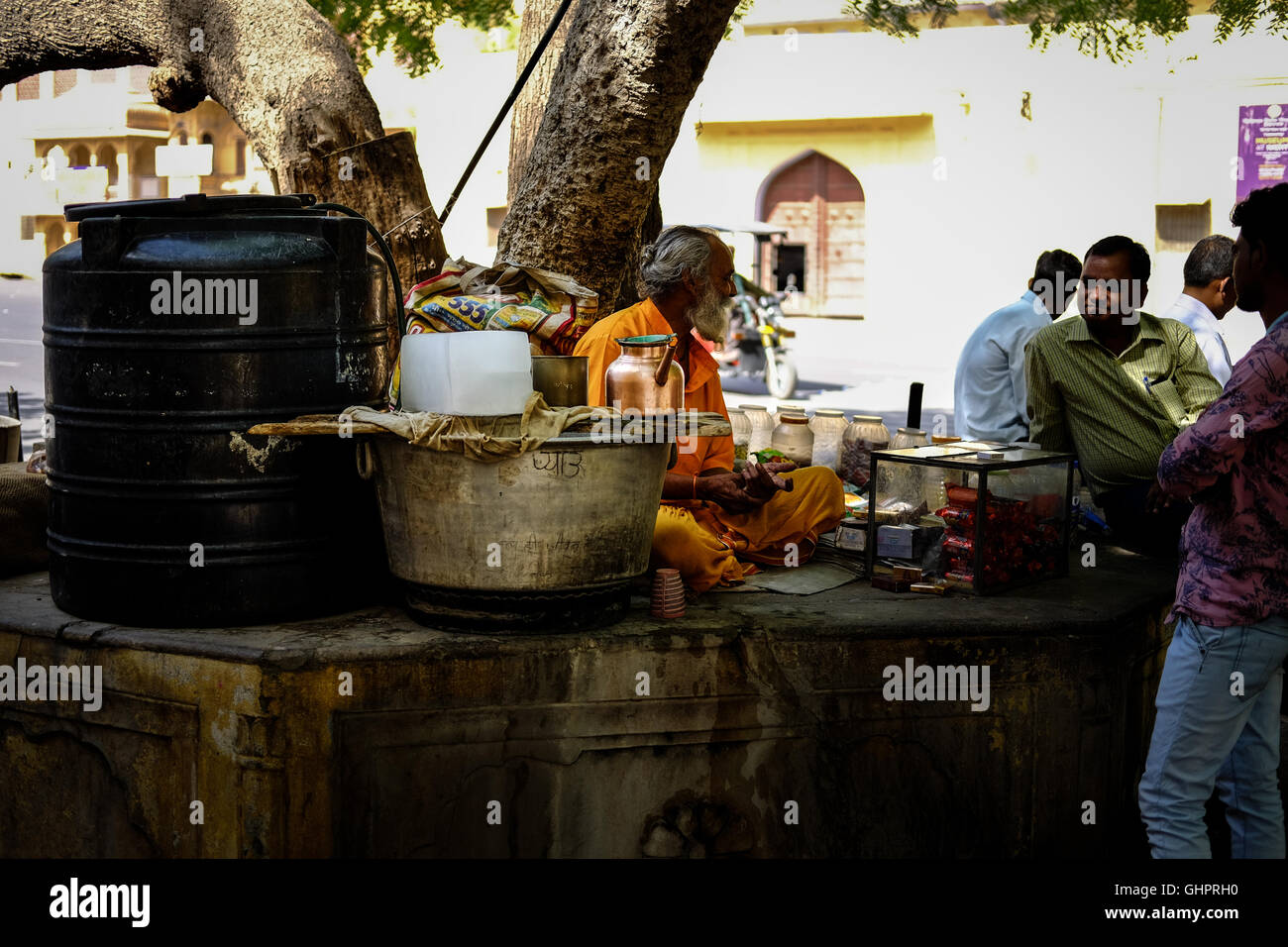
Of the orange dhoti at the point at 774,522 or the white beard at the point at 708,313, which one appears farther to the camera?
the white beard at the point at 708,313

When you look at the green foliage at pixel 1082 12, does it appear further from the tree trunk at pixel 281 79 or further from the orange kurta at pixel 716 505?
the orange kurta at pixel 716 505

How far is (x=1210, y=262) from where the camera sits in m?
6.43

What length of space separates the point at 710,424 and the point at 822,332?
62.6 feet

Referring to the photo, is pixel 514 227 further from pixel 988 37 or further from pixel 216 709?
pixel 988 37

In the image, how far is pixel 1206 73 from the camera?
1817 centimetres

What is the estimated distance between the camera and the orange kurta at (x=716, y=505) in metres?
4.20

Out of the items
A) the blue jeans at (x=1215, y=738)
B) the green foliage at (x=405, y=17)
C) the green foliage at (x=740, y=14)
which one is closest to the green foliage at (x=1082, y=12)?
the green foliage at (x=740, y=14)

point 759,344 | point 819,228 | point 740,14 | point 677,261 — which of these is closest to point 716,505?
point 677,261

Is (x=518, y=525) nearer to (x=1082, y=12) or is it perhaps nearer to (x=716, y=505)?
(x=716, y=505)

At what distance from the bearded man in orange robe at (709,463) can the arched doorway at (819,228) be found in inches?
679

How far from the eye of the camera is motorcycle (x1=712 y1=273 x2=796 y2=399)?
56.0 feet

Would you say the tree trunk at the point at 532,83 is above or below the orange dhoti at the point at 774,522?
above

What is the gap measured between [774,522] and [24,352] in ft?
56.5

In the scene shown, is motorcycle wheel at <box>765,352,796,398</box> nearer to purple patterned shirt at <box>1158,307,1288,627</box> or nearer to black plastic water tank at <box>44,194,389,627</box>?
black plastic water tank at <box>44,194,389,627</box>
